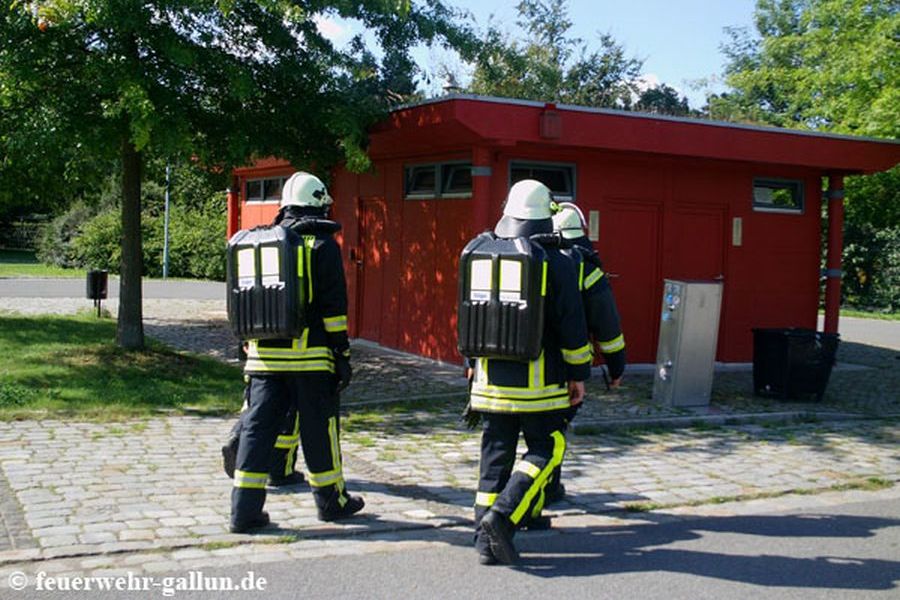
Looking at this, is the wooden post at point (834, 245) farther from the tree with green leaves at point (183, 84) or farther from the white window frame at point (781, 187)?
the tree with green leaves at point (183, 84)

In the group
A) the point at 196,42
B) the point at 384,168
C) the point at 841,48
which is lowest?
the point at 384,168

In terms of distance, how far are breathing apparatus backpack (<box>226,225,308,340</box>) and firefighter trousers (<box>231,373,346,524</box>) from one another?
34 cm

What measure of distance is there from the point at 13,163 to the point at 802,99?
40.7 ft

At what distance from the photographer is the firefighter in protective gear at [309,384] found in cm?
583

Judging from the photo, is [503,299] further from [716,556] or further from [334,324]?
[716,556]

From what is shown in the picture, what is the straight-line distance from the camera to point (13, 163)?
10.8 metres

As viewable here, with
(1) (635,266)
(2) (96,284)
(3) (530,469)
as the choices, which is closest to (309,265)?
(3) (530,469)

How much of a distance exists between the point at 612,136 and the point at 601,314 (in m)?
6.10

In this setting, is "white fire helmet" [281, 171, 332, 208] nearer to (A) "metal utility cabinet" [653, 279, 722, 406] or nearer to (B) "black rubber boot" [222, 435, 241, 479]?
(B) "black rubber boot" [222, 435, 241, 479]

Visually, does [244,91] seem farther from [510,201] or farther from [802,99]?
[802,99]

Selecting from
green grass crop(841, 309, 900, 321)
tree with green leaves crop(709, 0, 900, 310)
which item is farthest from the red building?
green grass crop(841, 309, 900, 321)

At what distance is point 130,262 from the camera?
39.5 feet

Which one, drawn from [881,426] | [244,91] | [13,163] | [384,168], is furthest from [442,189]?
[881,426]

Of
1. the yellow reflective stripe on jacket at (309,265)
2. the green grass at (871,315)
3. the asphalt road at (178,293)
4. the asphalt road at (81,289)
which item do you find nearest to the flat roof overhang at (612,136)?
the yellow reflective stripe on jacket at (309,265)
